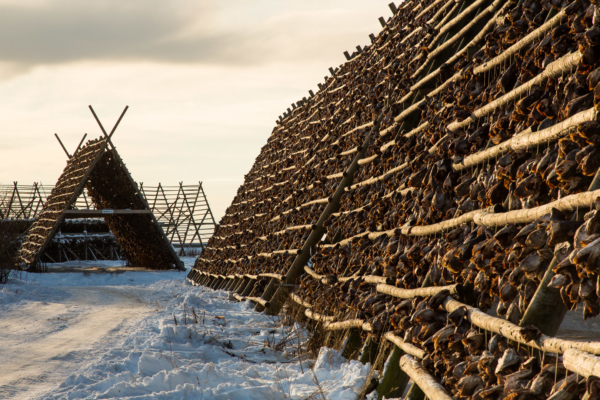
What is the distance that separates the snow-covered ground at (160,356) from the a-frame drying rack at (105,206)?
5427 millimetres

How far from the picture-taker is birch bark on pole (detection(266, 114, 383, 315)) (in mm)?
4754

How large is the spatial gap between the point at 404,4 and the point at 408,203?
383 cm

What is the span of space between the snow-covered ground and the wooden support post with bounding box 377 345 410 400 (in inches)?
7.8

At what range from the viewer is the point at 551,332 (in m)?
1.73

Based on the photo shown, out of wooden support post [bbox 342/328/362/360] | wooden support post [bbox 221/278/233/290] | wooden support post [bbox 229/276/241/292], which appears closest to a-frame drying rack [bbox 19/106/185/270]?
wooden support post [bbox 221/278/233/290]

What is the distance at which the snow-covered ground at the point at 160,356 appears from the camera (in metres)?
2.96

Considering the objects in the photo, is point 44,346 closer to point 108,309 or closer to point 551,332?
point 108,309

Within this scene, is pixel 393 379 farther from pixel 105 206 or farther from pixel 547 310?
pixel 105 206

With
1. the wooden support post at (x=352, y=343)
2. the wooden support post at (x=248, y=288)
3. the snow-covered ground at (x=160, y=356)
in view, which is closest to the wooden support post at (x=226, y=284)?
the wooden support post at (x=248, y=288)

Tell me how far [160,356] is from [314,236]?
201 cm

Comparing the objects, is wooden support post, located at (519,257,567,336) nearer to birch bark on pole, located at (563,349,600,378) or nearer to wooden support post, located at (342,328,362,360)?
birch bark on pole, located at (563,349,600,378)

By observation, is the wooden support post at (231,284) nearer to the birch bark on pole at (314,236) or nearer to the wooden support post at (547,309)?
the birch bark on pole at (314,236)

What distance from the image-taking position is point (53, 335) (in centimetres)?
493

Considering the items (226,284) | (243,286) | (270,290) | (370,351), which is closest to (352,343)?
(370,351)
